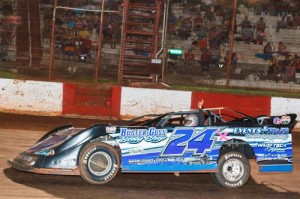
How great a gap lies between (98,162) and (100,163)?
0.03m

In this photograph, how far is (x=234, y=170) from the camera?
Answer: 8859 mm

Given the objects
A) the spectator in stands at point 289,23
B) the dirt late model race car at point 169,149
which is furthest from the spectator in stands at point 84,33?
the dirt late model race car at point 169,149

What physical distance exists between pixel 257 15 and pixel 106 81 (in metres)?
5.14

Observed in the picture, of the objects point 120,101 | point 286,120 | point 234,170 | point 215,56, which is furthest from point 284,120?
point 215,56

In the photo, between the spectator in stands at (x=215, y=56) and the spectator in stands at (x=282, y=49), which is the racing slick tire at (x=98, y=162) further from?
the spectator in stands at (x=282, y=49)

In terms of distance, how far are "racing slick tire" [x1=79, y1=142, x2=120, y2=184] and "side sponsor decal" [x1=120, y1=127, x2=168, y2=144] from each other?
0.86ft

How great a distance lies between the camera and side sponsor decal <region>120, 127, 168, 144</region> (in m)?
8.28

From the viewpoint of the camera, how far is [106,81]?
58.9ft

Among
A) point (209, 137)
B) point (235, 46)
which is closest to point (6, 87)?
point (235, 46)

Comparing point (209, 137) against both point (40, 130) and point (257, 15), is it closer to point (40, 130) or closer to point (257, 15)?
point (40, 130)

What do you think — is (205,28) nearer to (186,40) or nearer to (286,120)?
(186,40)

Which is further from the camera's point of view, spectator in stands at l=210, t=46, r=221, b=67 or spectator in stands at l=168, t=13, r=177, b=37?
spectator in stands at l=168, t=13, r=177, b=37

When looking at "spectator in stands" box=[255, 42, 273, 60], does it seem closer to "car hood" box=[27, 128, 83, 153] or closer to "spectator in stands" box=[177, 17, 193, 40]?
"spectator in stands" box=[177, 17, 193, 40]

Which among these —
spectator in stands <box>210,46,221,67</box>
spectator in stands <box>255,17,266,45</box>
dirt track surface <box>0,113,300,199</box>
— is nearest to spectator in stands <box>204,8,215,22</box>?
spectator in stands <box>210,46,221,67</box>
